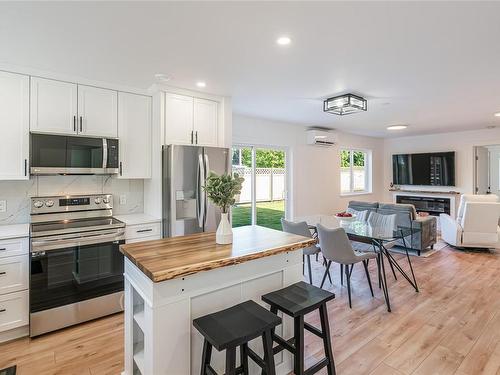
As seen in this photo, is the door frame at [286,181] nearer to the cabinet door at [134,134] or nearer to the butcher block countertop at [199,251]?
the cabinet door at [134,134]

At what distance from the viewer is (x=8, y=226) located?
278 cm

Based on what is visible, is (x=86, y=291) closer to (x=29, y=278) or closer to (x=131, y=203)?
(x=29, y=278)

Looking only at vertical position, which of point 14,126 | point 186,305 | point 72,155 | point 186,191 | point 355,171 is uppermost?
point 14,126

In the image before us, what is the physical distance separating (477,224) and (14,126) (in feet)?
22.0

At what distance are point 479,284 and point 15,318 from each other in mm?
5123

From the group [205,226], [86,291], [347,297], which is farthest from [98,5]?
[347,297]

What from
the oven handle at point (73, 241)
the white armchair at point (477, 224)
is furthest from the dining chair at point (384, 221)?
the oven handle at point (73, 241)

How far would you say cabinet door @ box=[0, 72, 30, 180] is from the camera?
261 cm

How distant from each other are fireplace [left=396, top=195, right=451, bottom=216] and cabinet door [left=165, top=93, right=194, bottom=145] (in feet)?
21.0

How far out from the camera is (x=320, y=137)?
5.84 metres

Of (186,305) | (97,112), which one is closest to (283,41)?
(186,305)

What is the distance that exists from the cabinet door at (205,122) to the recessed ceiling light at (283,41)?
1579 millimetres

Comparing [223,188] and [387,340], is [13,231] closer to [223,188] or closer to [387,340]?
[223,188]

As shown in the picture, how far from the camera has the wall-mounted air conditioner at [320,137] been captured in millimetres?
5777
